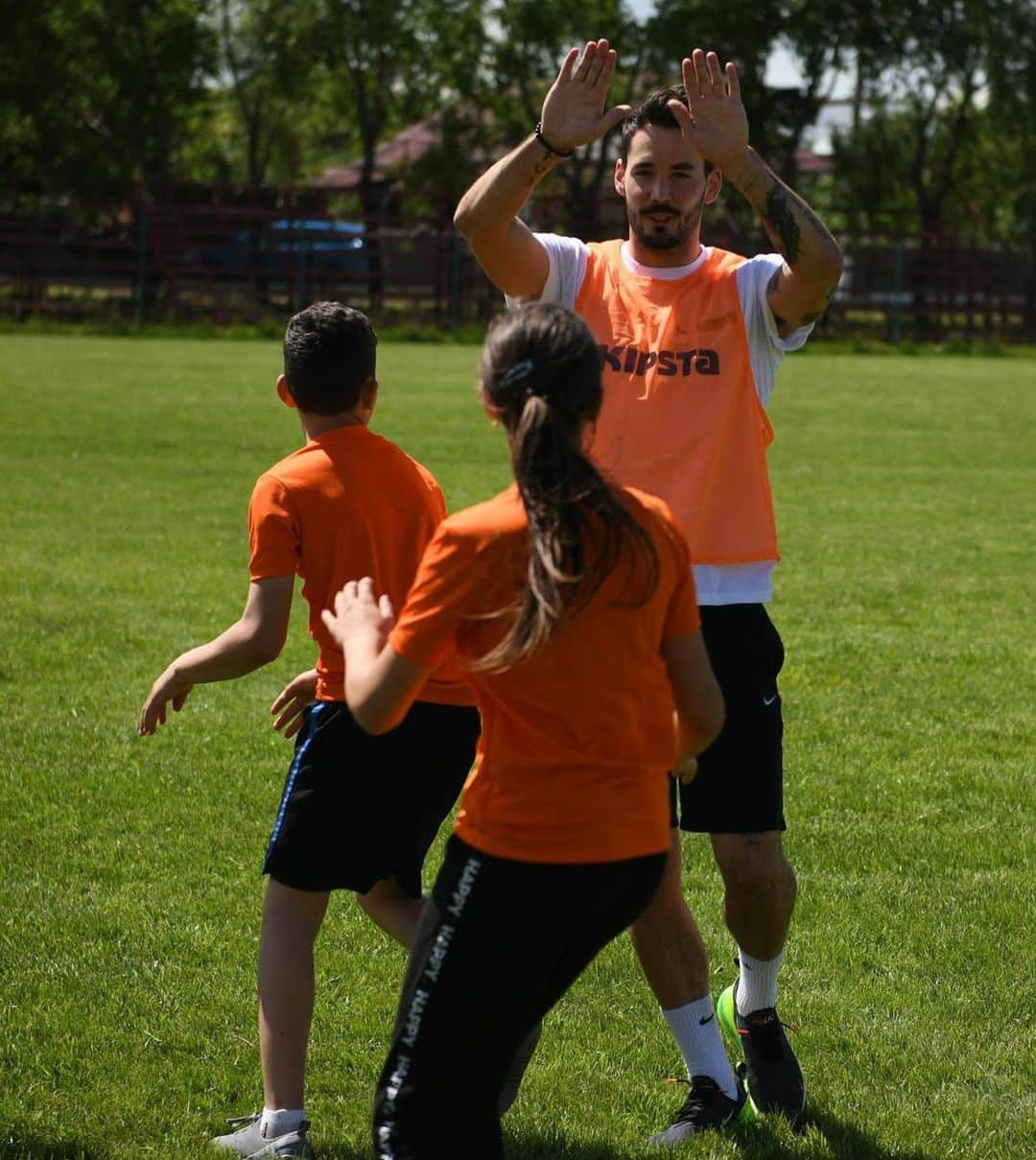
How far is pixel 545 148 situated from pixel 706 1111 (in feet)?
7.56

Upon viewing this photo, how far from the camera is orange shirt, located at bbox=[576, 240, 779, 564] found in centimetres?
396

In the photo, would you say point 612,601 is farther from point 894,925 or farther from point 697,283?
point 894,925

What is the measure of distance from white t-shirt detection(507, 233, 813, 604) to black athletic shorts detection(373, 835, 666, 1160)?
4.05 feet

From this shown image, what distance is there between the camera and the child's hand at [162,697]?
3740 millimetres

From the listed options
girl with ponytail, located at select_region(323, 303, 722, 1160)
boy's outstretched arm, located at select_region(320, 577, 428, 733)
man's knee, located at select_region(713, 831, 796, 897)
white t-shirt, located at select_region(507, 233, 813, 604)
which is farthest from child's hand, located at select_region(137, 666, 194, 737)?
man's knee, located at select_region(713, 831, 796, 897)

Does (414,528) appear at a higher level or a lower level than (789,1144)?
higher

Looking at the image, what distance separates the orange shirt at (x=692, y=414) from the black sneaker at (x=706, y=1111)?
126cm

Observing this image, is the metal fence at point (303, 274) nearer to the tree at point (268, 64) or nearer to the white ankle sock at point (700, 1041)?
the tree at point (268, 64)

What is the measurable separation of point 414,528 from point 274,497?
12.5 inches

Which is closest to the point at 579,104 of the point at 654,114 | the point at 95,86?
the point at 654,114

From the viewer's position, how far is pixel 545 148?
A: 393 cm

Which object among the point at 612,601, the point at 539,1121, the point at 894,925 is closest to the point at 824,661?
the point at 894,925

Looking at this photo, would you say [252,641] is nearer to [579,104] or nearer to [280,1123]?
[280,1123]

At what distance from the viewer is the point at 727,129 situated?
12.8 feet
